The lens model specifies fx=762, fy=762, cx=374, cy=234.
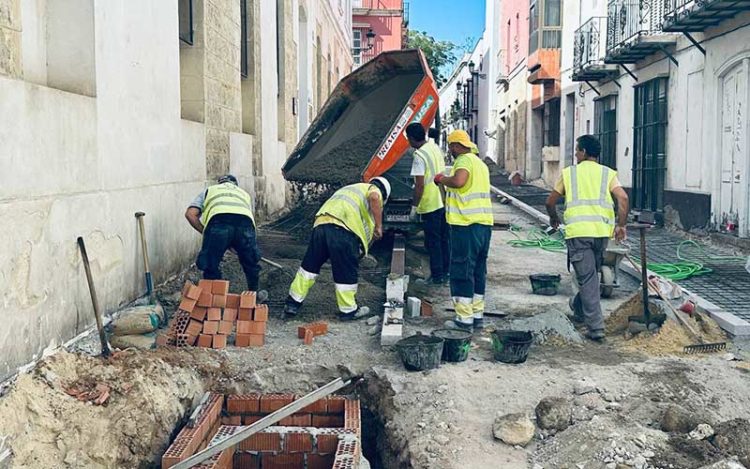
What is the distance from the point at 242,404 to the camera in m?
5.20

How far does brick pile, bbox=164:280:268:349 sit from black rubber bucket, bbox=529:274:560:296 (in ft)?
10.8

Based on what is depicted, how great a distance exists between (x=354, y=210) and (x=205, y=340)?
68.5 inches

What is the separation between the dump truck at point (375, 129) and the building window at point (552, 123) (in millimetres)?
15175

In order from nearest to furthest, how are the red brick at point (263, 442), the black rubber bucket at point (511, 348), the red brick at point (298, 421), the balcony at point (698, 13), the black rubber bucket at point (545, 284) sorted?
the red brick at point (263, 442) → the red brick at point (298, 421) → the black rubber bucket at point (511, 348) → the black rubber bucket at point (545, 284) → the balcony at point (698, 13)

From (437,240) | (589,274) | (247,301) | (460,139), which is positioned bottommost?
(247,301)

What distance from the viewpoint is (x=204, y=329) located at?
5832 millimetres

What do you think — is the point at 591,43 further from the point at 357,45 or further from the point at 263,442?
the point at 357,45

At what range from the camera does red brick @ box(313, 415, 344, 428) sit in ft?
17.3

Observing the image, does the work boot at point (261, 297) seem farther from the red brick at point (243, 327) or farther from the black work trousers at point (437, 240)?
the black work trousers at point (437, 240)

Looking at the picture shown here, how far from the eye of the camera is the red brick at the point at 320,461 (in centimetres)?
491

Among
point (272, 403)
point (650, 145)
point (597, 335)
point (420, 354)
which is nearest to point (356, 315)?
point (420, 354)

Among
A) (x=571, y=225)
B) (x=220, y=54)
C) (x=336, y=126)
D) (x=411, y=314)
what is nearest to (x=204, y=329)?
(x=411, y=314)

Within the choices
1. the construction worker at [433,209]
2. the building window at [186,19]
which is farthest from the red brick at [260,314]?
the building window at [186,19]

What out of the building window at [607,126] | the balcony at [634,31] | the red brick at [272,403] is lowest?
the red brick at [272,403]
